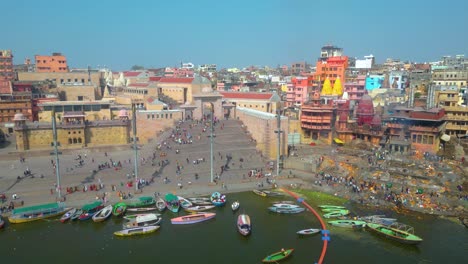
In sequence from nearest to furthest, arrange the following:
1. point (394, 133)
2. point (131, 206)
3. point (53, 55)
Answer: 1. point (131, 206)
2. point (394, 133)
3. point (53, 55)

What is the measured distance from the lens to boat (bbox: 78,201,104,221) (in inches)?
1129

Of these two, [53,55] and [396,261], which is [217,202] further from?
[53,55]

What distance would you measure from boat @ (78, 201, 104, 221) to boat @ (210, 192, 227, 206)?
9.17 metres

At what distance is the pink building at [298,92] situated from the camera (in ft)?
212

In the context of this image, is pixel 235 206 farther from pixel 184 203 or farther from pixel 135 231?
pixel 135 231

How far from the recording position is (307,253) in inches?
966

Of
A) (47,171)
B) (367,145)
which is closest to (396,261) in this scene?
(367,145)

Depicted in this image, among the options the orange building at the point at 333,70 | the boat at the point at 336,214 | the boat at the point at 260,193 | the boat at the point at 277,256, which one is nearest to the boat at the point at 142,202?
the boat at the point at 260,193

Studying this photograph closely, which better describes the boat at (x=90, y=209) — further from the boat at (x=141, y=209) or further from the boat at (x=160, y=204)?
the boat at (x=160, y=204)

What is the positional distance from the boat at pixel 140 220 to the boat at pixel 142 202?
6.51ft

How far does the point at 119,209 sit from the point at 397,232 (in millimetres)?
21083

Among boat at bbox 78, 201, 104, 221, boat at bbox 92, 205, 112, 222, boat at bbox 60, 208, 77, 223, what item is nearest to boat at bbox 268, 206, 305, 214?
boat at bbox 92, 205, 112, 222

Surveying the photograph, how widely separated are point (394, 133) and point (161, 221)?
31561 mm

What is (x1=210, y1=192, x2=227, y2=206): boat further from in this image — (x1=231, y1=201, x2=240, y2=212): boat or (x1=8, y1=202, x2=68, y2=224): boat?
(x1=8, y1=202, x2=68, y2=224): boat
